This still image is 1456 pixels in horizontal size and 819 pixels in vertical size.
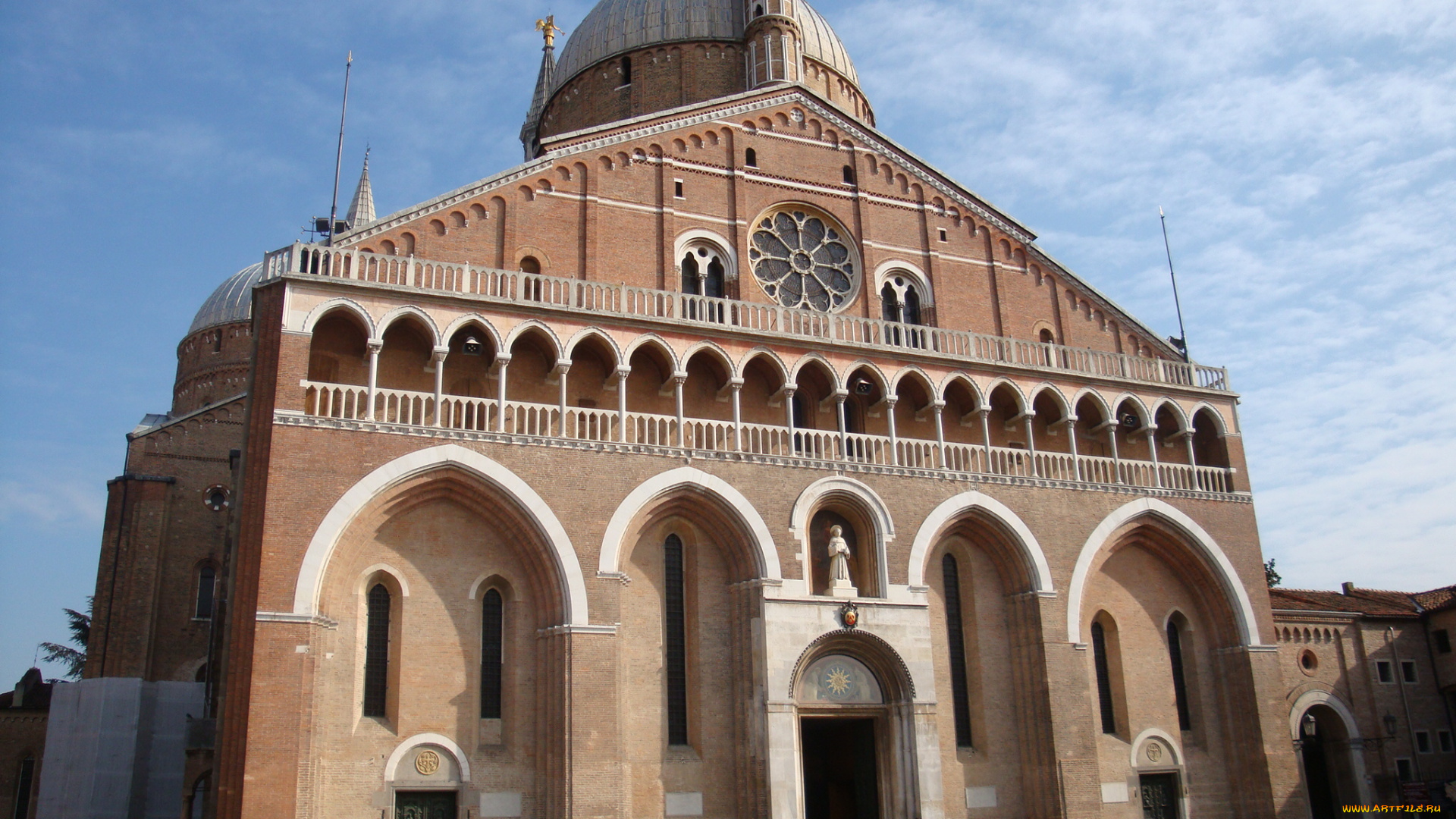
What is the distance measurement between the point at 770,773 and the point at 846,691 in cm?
236

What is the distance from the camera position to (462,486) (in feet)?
64.6

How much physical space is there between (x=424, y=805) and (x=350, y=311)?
791cm

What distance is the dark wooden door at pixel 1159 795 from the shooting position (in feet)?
76.4

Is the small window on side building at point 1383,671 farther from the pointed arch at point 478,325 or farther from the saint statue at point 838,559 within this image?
the pointed arch at point 478,325

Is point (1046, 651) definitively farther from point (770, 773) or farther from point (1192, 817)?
point (770, 773)

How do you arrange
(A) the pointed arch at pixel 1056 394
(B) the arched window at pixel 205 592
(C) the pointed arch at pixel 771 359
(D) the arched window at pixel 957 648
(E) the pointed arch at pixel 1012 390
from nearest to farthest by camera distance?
(C) the pointed arch at pixel 771 359 < (D) the arched window at pixel 957 648 < (E) the pointed arch at pixel 1012 390 < (A) the pointed arch at pixel 1056 394 < (B) the arched window at pixel 205 592

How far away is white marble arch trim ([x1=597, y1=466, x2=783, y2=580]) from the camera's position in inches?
792

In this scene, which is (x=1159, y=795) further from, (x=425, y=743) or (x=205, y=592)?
(x=205, y=592)

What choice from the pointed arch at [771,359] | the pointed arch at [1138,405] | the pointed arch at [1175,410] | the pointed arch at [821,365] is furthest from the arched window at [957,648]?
the pointed arch at [1175,410]

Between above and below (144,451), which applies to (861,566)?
below

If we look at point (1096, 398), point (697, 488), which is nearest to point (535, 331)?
point (697, 488)

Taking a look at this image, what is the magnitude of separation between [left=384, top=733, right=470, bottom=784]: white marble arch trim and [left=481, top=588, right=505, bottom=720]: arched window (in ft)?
2.42

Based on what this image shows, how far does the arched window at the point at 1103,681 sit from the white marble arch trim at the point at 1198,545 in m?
1.65

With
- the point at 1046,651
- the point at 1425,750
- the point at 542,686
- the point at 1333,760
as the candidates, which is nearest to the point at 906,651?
the point at 1046,651
